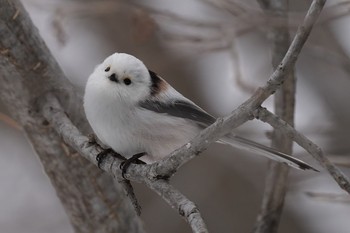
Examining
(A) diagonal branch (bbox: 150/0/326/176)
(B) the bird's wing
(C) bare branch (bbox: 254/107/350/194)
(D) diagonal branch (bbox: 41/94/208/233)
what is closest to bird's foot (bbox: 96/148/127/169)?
(D) diagonal branch (bbox: 41/94/208/233)

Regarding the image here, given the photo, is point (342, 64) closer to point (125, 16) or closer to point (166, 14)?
point (166, 14)

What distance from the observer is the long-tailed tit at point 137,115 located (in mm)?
2416

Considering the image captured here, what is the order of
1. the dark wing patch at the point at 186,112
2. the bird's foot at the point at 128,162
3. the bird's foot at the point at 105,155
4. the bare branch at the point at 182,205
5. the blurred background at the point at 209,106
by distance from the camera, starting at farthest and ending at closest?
the blurred background at the point at 209,106, the dark wing patch at the point at 186,112, the bird's foot at the point at 105,155, the bird's foot at the point at 128,162, the bare branch at the point at 182,205

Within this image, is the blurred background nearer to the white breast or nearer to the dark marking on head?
the dark marking on head

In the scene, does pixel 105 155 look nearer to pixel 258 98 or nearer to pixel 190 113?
pixel 190 113

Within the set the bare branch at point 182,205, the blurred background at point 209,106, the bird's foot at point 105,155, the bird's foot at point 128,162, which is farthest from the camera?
the blurred background at point 209,106

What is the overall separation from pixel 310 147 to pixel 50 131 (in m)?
1.31

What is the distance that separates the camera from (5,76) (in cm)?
262

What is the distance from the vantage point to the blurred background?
11.1 feet

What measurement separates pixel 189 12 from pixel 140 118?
2212 millimetres

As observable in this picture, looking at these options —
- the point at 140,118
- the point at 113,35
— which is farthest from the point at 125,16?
the point at 140,118

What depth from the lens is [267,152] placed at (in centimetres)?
237

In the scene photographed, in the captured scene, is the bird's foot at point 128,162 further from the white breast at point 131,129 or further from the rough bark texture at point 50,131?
the rough bark texture at point 50,131

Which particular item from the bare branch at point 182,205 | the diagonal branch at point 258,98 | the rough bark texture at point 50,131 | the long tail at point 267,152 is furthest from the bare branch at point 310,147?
the rough bark texture at point 50,131
